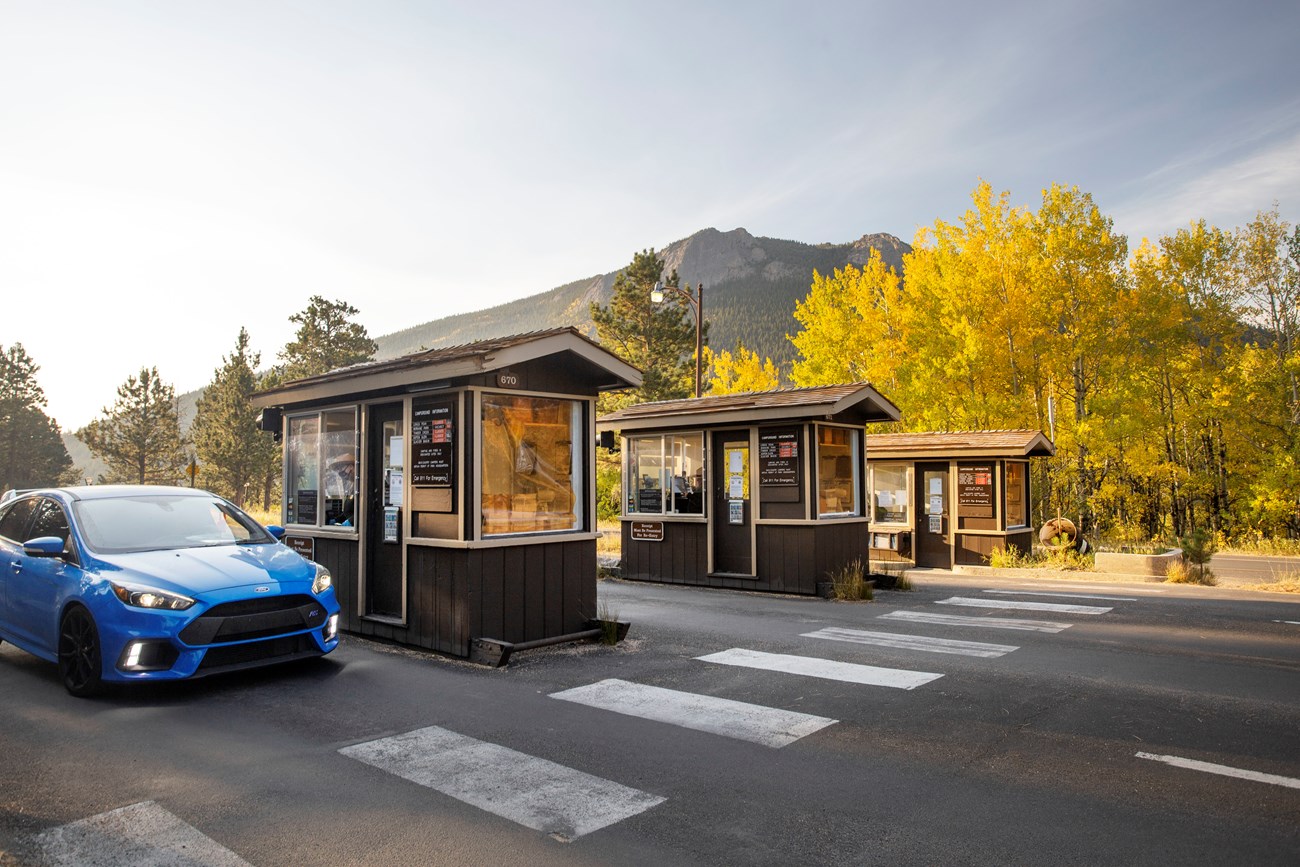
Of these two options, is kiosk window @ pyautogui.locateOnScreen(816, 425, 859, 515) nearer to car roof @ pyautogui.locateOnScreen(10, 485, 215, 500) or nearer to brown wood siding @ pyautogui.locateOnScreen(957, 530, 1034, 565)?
brown wood siding @ pyautogui.locateOnScreen(957, 530, 1034, 565)

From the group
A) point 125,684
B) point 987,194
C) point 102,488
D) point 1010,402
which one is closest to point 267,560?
point 125,684

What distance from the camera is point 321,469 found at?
10.0 meters

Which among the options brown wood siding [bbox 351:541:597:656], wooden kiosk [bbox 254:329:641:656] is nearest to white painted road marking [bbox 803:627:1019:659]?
brown wood siding [bbox 351:541:597:656]

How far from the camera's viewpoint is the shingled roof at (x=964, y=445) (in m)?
17.6

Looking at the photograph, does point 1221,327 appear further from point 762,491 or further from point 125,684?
point 125,684

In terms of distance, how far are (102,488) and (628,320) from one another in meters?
34.0

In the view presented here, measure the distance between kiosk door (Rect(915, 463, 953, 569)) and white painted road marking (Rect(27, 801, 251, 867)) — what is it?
55.3ft

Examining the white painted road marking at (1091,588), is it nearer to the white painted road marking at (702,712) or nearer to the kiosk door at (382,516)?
the white painted road marking at (702,712)

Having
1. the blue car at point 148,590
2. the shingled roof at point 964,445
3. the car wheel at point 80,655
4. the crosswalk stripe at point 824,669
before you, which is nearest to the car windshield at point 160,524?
the blue car at point 148,590

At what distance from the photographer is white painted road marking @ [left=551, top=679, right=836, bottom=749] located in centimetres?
568

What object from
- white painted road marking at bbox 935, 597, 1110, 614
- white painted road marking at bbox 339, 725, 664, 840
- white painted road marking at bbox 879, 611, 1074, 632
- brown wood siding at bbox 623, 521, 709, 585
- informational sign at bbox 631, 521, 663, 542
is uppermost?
informational sign at bbox 631, 521, 663, 542

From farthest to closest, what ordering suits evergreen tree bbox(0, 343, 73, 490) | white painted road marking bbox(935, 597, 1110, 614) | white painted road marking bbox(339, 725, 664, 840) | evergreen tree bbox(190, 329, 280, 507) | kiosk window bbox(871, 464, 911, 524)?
evergreen tree bbox(0, 343, 73, 490) → evergreen tree bbox(190, 329, 280, 507) → kiosk window bbox(871, 464, 911, 524) → white painted road marking bbox(935, 597, 1110, 614) → white painted road marking bbox(339, 725, 664, 840)

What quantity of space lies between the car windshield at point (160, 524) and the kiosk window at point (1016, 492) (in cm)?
1548

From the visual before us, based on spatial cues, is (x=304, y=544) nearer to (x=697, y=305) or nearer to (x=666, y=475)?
(x=666, y=475)
